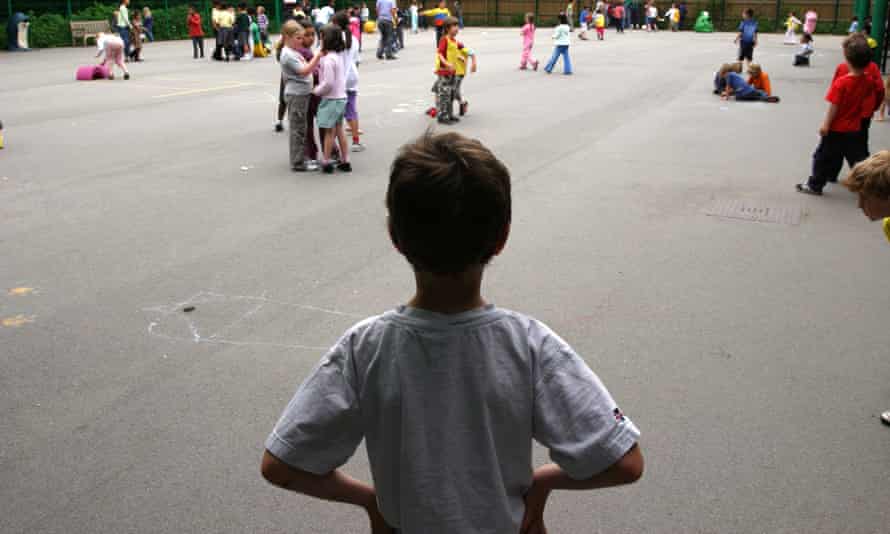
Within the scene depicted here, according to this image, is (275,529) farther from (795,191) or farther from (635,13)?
(635,13)

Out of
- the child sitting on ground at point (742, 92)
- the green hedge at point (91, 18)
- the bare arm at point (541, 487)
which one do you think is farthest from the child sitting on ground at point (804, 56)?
the bare arm at point (541, 487)

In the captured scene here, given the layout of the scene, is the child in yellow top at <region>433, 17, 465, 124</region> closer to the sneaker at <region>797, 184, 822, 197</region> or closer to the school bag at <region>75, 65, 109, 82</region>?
the sneaker at <region>797, 184, 822, 197</region>

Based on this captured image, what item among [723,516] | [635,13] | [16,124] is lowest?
[723,516]

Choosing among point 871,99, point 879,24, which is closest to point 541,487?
point 871,99

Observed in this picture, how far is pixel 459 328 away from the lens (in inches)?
64.0

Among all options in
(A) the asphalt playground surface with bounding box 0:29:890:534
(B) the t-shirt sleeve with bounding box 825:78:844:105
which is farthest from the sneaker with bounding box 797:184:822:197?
(B) the t-shirt sleeve with bounding box 825:78:844:105

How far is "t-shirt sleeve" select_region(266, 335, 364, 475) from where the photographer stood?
1.65 metres

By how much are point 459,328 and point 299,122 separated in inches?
355

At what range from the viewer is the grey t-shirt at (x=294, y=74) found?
32.7ft

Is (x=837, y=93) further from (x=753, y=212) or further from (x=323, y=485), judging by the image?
(x=323, y=485)

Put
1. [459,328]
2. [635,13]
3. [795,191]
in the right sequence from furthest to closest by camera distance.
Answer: [635,13] → [795,191] → [459,328]

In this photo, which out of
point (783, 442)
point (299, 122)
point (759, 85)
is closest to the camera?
point (783, 442)

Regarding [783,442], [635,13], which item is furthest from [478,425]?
[635,13]

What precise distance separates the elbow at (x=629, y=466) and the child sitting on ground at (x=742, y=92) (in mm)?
16984
